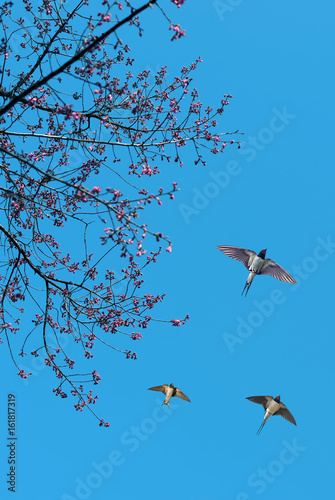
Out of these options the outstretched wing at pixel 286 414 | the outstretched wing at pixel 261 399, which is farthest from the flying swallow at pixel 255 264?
the outstretched wing at pixel 286 414

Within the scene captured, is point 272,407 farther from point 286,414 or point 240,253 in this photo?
point 240,253

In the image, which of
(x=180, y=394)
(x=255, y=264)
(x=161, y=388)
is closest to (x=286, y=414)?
(x=180, y=394)


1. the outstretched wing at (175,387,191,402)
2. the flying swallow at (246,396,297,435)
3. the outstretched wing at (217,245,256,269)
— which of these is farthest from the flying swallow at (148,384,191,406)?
the outstretched wing at (217,245,256,269)

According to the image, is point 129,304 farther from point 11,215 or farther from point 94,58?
point 94,58

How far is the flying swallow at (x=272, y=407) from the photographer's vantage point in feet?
38.8

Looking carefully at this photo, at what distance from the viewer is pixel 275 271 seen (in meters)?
11.2

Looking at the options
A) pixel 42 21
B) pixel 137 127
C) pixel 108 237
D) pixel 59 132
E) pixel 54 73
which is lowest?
pixel 108 237

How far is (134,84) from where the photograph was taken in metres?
8.05

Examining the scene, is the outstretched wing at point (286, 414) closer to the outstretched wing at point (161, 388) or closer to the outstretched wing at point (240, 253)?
the outstretched wing at point (161, 388)

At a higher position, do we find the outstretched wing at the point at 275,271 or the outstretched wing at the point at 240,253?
the outstretched wing at the point at 240,253

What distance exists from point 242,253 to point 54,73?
7.26 metres

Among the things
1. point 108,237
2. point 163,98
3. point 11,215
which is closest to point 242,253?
point 163,98

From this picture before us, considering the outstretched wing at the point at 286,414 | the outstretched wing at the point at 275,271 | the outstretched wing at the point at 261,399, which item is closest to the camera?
the outstretched wing at the point at 275,271

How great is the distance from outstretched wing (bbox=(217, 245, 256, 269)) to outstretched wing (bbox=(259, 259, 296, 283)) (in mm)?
362
